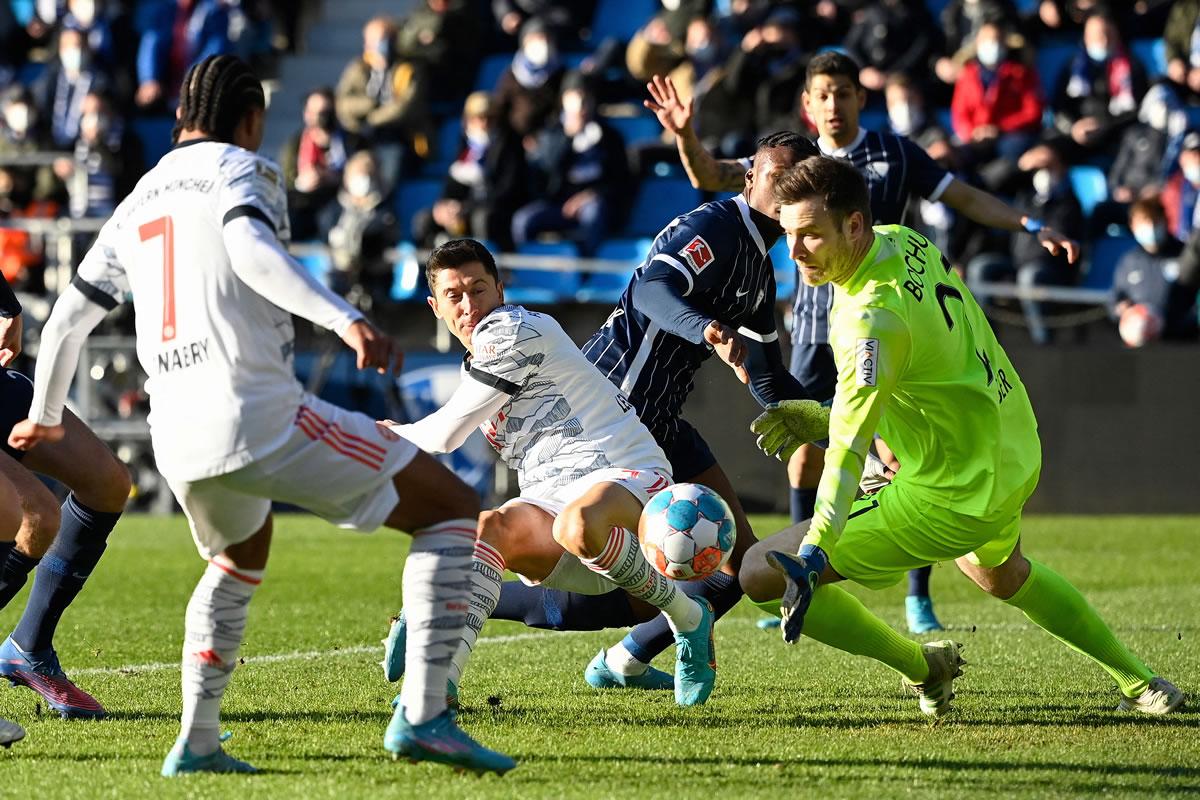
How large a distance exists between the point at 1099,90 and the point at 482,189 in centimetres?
573

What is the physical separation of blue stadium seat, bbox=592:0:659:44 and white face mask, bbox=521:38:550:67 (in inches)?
67.0

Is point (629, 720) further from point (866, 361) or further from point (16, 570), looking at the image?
point (16, 570)

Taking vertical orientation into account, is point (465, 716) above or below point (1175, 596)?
above

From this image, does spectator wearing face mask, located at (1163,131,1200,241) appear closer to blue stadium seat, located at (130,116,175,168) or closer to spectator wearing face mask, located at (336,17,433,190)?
spectator wearing face mask, located at (336,17,433,190)

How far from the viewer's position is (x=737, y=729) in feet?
18.5

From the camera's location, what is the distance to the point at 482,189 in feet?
54.0

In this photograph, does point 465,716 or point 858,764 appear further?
point 465,716

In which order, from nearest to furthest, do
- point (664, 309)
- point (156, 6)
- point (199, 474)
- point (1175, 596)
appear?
1. point (199, 474)
2. point (664, 309)
3. point (1175, 596)
4. point (156, 6)

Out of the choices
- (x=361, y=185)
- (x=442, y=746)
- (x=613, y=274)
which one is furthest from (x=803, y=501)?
(x=361, y=185)

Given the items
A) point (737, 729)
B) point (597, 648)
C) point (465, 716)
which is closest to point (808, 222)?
point (737, 729)

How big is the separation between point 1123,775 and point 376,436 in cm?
228

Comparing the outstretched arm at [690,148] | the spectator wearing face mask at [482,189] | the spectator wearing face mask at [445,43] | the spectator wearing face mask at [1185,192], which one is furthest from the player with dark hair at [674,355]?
the spectator wearing face mask at [445,43]

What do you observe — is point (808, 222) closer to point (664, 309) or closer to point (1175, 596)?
point (664, 309)

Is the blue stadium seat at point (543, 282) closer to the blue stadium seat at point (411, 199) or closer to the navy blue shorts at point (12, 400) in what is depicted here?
the blue stadium seat at point (411, 199)
